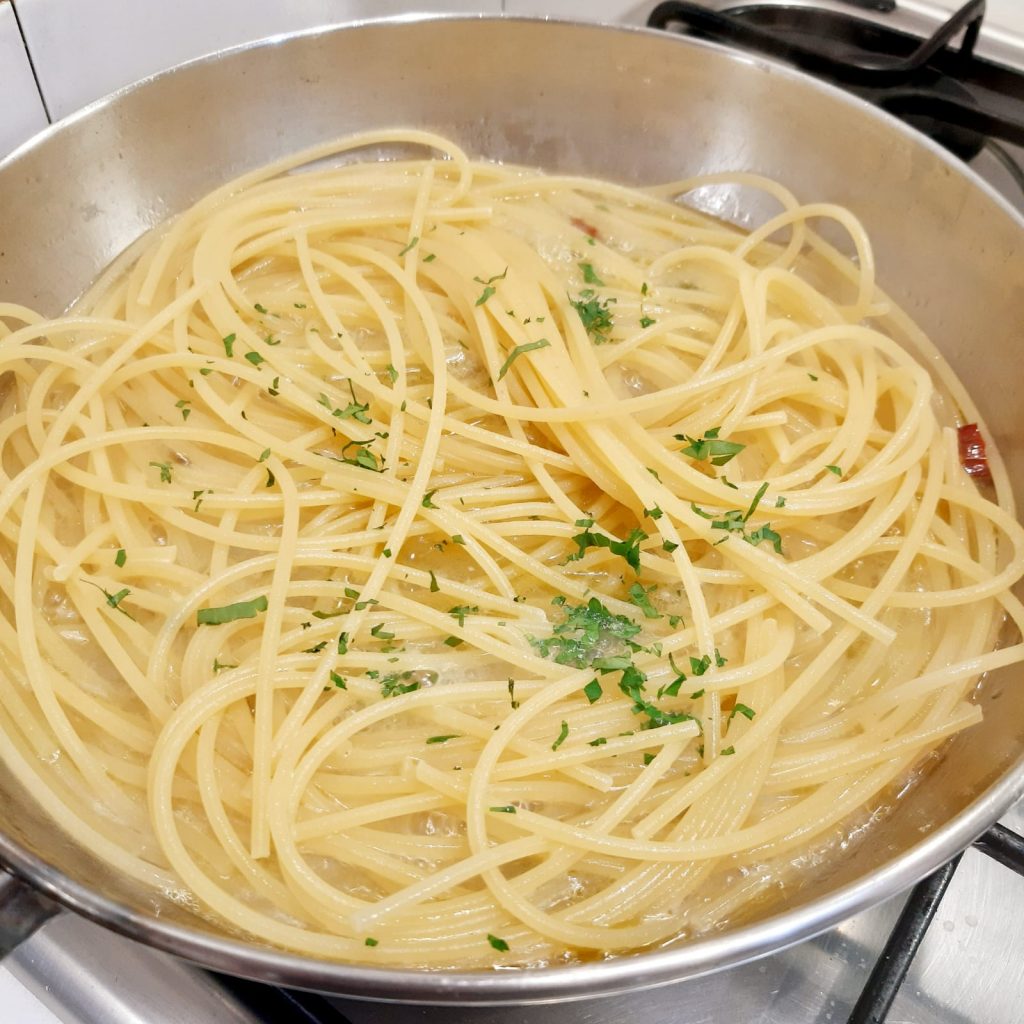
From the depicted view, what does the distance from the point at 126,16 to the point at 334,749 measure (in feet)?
5.04

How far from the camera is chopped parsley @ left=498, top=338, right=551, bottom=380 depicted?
1.64 m

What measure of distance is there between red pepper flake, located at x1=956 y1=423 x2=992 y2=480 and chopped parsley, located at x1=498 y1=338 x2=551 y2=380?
78 centimetres

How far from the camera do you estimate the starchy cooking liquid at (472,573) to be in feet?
4.09

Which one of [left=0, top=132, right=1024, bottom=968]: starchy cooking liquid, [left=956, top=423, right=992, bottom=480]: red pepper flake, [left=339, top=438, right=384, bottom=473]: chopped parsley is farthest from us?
[left=956, top=423, right=992, bottom=480]: red pepper flake

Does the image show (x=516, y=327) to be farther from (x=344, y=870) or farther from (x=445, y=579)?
(x=344, y=870)

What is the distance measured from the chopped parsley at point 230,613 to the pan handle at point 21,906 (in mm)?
442

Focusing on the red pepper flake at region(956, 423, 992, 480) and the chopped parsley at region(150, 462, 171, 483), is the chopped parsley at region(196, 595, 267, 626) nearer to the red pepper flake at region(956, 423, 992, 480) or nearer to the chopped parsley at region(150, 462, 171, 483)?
the chopped parsley at region(150, 462, 171, 483)

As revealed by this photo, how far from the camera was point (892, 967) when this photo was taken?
1154mm

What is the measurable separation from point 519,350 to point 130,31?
1079 mm

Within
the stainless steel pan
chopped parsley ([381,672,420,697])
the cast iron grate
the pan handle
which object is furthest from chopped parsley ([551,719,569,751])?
the cast iron grate

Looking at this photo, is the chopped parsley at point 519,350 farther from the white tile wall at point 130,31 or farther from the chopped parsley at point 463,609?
the white tile wall at point 130,31

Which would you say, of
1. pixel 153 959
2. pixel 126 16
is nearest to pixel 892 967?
pixel 153 959

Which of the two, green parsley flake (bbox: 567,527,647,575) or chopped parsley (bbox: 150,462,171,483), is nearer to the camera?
green parsley flake (bbox: 567,527,647,575)

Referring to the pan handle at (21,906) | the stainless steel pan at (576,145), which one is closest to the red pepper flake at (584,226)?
the stainless steel pan at (576,145)
